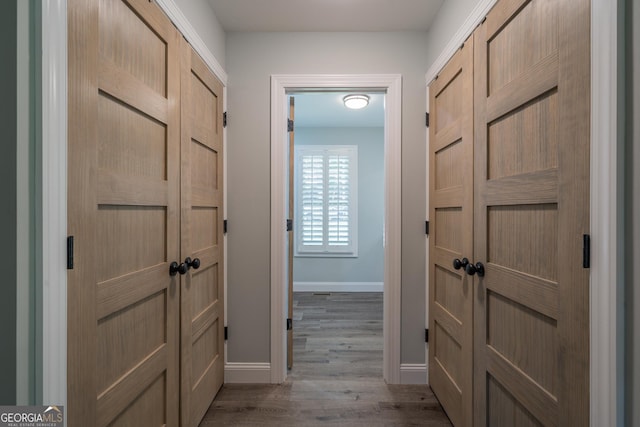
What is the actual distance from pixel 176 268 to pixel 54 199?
0.78m

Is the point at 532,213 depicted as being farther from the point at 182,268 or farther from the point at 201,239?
the point at 201,239

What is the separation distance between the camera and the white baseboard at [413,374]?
7.84 ft

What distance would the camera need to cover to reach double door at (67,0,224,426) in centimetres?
97

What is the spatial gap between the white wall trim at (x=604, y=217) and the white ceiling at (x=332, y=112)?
9.69 ft

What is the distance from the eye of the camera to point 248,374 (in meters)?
2.40

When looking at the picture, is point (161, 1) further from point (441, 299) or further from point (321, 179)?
point (321, 179)

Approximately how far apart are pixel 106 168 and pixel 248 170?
1.33 metres

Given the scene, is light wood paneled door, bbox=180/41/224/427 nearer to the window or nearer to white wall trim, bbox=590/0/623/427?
white wall trim, bbox=590/0/623/427

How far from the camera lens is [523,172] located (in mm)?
1212

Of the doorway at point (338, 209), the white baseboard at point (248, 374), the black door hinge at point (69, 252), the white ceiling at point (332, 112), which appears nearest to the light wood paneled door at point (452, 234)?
the white baseboard at point (248, 374)

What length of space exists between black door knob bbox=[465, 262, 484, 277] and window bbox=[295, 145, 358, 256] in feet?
12.1
